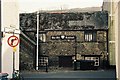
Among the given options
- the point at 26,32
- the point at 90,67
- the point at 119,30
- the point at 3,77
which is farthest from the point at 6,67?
the point at 26,32

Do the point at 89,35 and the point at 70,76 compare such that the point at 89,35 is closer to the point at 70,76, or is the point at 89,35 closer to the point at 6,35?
the point at 70,76

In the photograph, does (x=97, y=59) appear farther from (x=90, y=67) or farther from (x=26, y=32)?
(x=26, y=32)

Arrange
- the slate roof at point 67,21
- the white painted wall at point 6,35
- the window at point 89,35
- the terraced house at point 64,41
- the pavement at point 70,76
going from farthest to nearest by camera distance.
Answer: the slate roof at point 67,21 < the window at point 89,35 < the terraced house at point 64,41 < the pavement at point 70,76 < the white painted wall at point 6,35

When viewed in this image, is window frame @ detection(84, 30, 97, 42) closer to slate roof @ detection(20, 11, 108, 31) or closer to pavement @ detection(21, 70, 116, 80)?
slate roof @ detection(20, 11, 108, 31)

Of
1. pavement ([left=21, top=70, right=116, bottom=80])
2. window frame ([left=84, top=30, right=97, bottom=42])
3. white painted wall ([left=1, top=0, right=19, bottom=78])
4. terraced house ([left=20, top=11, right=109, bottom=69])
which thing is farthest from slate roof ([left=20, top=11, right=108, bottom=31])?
white painted wall ([left=1, top=0, right=19, bottom=78])

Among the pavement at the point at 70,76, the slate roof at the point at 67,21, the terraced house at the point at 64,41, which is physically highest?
the slate roof at the point at 67,21

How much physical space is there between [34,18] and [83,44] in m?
6.45

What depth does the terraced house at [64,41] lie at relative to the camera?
38062mm

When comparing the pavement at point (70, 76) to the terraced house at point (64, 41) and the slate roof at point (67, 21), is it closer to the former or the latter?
the terraced house at point (64, 41)

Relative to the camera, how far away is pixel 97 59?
38438mm

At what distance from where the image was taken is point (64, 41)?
126 feet

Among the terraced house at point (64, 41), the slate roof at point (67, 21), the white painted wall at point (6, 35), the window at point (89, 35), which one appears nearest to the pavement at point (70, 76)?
the white painted wall at point (6, 35)

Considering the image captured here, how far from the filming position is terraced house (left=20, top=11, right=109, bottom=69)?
125 feet

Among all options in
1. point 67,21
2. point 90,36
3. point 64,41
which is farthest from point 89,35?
point 67,21
